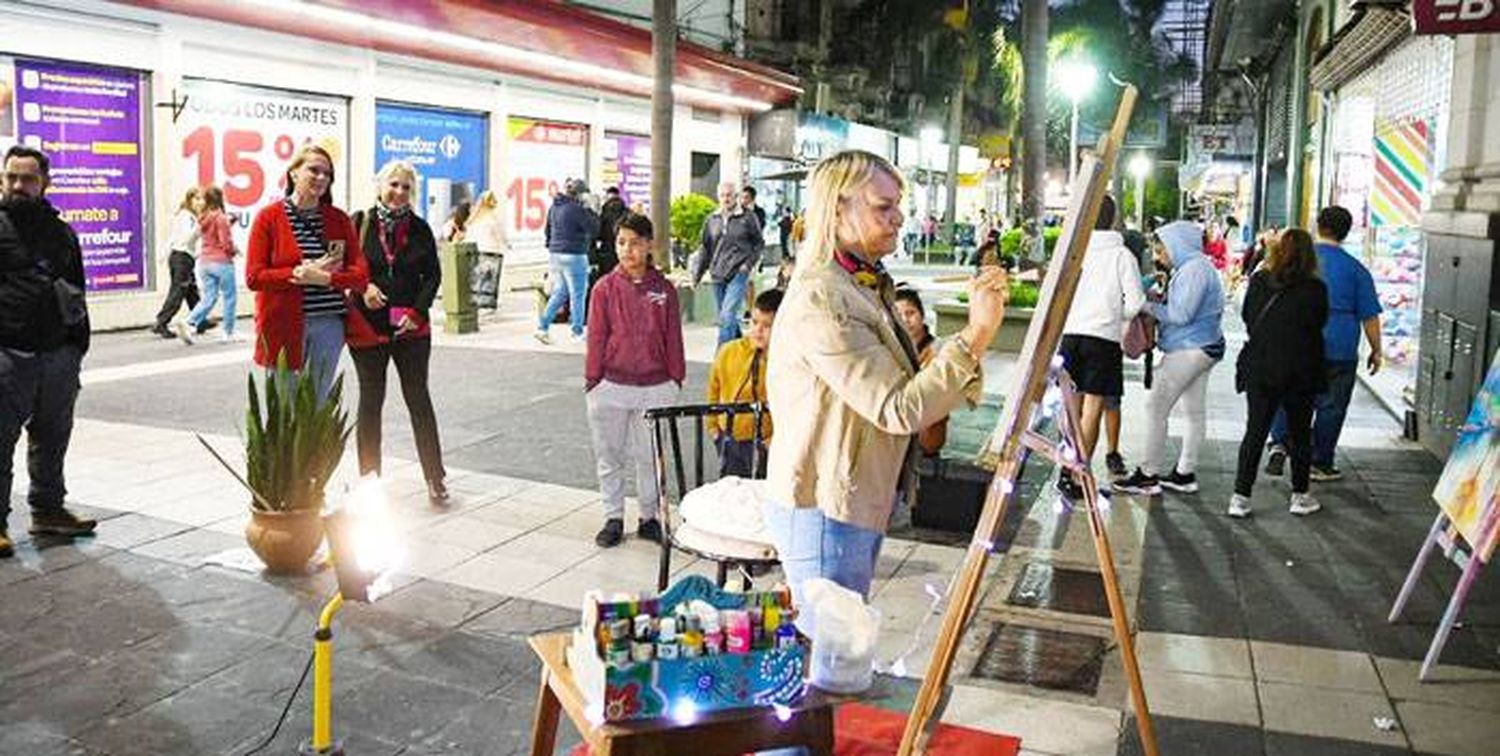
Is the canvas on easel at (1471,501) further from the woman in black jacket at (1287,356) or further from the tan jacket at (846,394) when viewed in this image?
the tan jacket at (846,394)

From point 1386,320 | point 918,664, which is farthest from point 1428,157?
point 918,664

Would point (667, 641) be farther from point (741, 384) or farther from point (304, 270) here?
point (304, 270)

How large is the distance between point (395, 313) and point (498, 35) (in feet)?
38.8

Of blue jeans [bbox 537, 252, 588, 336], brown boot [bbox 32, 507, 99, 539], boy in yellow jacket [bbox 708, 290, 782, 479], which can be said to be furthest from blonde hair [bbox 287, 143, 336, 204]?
blue jeans [bbox 537, 252, 588, 336]

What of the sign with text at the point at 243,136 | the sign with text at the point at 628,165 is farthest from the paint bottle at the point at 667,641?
the sign with text at the point at 628,165

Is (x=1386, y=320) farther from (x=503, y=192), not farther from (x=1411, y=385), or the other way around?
(x=503, y=192)

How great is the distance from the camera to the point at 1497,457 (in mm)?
4812

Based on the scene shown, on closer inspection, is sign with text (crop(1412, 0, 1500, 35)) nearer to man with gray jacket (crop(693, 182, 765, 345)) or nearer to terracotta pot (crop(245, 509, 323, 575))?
terracotta pot (crop(245, 509, 323, 575))

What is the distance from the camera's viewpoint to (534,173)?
877 inches

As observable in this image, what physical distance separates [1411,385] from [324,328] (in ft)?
28.6

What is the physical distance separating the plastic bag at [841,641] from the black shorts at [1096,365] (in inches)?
197

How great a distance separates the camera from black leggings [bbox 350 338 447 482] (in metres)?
6.90

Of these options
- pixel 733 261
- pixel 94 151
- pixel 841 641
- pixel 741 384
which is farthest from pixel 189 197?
pixel 841 641

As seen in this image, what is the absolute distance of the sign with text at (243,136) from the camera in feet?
50.2
